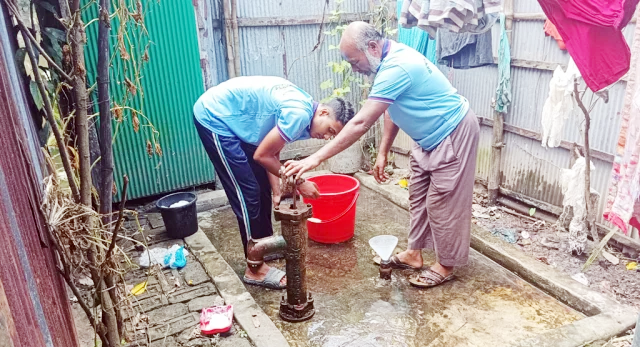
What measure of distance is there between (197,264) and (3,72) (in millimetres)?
2732

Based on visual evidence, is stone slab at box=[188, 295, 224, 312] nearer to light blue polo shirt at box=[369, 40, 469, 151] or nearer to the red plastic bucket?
the red plastic bucket

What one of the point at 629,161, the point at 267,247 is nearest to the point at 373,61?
the point at 267,247

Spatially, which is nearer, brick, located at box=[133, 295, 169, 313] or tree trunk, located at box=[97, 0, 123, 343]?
tree trunk, located at box=[97, 0, 123, 343]

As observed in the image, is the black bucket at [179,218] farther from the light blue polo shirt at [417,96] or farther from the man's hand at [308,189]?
the light blue polo shirt at [417,96]

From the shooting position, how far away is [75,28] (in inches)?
67.9

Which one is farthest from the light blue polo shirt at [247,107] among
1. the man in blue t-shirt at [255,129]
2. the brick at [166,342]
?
the brick at [166,342]

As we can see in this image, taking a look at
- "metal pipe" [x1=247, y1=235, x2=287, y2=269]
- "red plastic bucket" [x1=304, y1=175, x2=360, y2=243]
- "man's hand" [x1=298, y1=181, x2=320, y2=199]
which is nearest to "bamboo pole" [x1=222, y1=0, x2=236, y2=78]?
"red plastic bucket" [x1=304, y1=175, x2=360, y2=243]

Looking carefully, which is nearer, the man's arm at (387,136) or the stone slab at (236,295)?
the stone slab at (236,295)

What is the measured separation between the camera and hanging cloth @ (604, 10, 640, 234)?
238cm

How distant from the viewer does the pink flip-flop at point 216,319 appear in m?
3.08

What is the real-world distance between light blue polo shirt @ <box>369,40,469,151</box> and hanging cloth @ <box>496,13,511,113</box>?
5.68ft

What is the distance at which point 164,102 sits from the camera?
5242 millimetres

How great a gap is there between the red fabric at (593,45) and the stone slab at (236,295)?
106 inches

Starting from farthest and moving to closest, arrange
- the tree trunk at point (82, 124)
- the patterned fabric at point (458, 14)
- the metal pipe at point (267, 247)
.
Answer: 1. the patterned fabric at point (458, 14)
2. the metal pipe at point (267, 247)
3. the tree trunk at point (82, 124)
